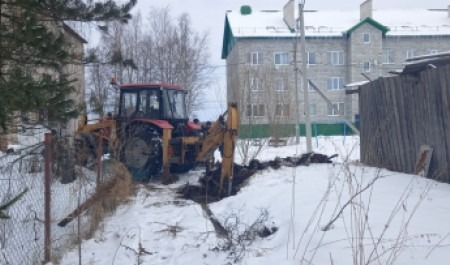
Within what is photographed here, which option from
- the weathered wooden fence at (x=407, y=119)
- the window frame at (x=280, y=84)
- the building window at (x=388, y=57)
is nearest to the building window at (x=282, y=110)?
the window frame at (x=280, y=84)

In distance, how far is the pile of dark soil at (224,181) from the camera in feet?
41.4

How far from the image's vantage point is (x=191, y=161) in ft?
50.0

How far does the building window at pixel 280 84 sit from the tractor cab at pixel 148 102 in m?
11.5

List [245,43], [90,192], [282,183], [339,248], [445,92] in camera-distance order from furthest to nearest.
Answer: [245,43]
[282,183]
[445,92]
[90,192]
[339,248]

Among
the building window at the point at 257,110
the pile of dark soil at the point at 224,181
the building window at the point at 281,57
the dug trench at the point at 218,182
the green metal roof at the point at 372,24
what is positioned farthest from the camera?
the building window at the point at 281,57

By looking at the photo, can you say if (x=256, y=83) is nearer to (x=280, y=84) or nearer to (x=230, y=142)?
(x=280, y=84)

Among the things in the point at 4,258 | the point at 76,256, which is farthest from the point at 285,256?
the point at 4,258

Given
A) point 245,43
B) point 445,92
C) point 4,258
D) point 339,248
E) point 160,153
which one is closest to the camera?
point 339,248

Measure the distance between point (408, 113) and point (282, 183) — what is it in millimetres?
2918

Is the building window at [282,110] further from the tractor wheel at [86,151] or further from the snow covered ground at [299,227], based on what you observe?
the snow covered ground at [299,227]

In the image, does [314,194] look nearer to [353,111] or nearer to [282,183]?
[282,183]

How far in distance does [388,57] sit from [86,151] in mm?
44933

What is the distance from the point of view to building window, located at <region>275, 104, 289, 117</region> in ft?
83.7

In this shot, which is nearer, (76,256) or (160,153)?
(76,256)
